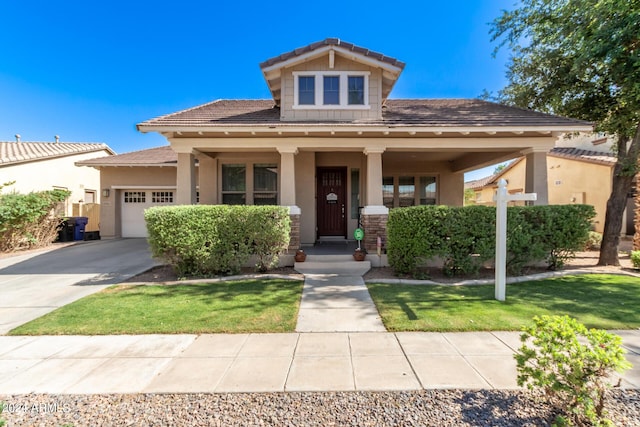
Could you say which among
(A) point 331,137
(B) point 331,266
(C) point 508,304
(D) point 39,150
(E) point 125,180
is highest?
(D) point 39,150

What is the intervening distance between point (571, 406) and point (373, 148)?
263 inches

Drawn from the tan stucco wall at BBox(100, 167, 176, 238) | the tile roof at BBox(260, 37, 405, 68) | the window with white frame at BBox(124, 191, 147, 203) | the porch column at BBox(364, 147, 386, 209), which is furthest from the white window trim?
the window with white frame at BBox(124, 191, 147, 203)

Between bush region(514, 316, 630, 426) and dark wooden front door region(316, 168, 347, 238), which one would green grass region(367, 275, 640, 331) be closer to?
bush region(514, 316, 630, 426)

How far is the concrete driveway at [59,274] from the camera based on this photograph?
5.07 metres

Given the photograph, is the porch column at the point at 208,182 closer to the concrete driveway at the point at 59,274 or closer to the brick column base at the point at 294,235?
the concrete driveway at the point at 59,274

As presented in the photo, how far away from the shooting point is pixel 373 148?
800cm

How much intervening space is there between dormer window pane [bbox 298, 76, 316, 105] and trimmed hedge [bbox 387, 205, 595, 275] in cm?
424

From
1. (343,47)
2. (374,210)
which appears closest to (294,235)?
(374,210)

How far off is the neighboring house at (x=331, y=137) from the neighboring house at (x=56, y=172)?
8.90 metres

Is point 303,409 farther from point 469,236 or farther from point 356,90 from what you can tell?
point 356,90

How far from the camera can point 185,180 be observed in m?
8.03

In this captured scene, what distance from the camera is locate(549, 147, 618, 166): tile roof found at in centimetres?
1368

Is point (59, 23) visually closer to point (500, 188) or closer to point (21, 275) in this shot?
point (21, 275)

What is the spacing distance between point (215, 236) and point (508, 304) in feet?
20.1
